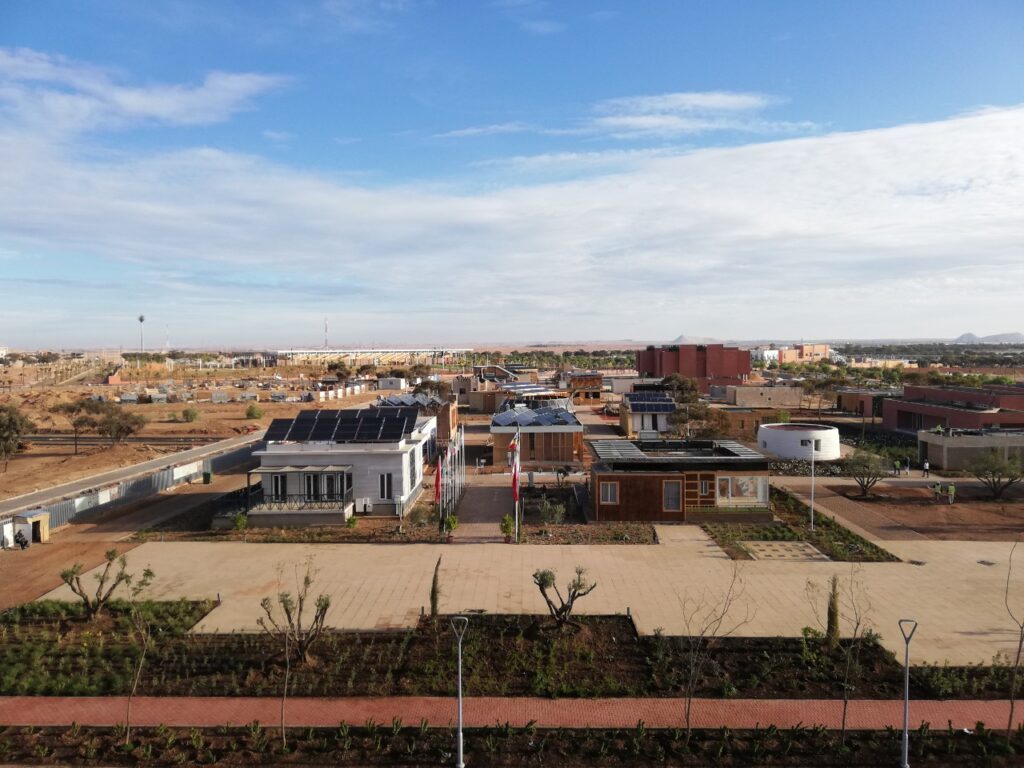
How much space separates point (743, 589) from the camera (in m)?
19.7

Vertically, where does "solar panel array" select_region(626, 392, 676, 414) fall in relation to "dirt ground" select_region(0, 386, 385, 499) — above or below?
above

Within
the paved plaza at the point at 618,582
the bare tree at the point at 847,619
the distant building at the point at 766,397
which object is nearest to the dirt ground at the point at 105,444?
the paved plaza at the point at 618,582

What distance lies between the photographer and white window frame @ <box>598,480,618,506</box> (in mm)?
27984

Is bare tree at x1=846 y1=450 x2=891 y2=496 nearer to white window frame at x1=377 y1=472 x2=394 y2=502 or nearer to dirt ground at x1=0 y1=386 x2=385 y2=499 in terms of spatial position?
white window frame at x1=377 y1=472 x2=394 y2=502

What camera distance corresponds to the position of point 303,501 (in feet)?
92.9

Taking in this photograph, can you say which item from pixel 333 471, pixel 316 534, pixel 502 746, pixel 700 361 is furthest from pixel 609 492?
pixel 700 361

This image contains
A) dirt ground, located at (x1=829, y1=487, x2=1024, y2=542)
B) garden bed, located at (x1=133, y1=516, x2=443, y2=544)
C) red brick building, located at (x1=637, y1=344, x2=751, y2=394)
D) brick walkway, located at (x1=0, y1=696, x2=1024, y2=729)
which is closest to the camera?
brick walkway, located at (x1=0, y1=696, x2=1024, y2=729)

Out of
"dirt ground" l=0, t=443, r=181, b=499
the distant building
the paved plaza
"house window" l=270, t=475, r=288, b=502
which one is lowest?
the paved plaza

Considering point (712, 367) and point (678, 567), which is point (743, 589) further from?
point (712, 367)

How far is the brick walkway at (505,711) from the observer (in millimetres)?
12828

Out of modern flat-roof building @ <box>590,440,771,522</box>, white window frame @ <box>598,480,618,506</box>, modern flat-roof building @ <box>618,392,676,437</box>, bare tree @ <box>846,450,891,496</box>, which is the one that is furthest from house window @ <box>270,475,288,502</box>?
modern flat-roof building @ <box>618,392,676,437</box>

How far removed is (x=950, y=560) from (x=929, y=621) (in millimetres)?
6367

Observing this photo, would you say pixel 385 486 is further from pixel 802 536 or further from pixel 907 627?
pixel 907 627

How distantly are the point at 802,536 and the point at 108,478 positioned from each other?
34.3m
